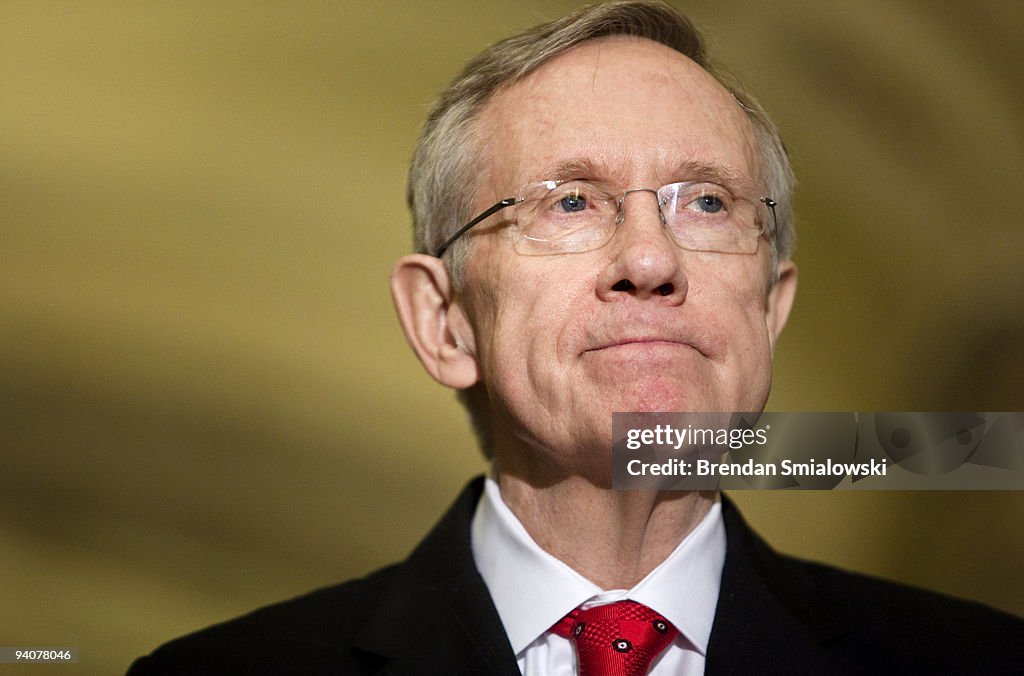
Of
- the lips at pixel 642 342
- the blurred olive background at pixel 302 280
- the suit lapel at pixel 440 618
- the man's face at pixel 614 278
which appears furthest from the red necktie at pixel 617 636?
the blurred olive background at pixel 302 280

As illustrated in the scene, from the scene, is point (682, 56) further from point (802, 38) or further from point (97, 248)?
point (97, 248)

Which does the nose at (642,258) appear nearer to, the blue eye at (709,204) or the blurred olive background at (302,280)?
the blue eye at (709,204)

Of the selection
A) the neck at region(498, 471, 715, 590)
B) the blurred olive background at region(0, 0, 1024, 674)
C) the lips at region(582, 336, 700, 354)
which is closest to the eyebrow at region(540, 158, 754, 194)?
the lips at region(582, 336, 700, 354)

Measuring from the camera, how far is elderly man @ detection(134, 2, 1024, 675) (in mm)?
1773

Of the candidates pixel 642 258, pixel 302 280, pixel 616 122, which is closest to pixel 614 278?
pixel 642 258

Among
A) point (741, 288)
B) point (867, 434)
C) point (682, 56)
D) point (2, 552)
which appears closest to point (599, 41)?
point (682, 56)

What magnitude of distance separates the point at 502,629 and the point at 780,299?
0.75 m

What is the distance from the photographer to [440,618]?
1.92 metres

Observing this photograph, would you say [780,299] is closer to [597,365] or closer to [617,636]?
[597,365]

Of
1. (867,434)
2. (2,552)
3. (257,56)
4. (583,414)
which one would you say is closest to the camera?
(583,414)

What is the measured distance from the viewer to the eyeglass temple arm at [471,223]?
1.88 metres

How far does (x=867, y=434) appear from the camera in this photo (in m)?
1.87

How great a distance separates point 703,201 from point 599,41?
1.12 ft

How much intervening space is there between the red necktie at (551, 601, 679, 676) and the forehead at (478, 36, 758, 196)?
0.67m
